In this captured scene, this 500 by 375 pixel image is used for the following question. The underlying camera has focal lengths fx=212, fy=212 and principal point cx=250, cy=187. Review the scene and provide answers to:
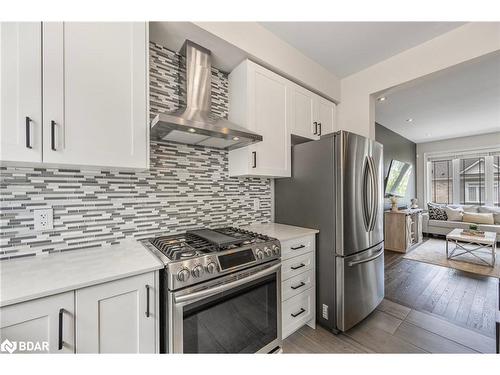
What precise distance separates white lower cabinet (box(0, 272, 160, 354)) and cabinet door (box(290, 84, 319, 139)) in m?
1.83

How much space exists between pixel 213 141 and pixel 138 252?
971 mm

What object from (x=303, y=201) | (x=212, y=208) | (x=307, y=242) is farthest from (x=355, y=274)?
(x=212, y=208)

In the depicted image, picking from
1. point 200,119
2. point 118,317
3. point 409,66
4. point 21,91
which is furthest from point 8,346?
point 409,66

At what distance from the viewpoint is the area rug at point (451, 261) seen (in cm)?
315

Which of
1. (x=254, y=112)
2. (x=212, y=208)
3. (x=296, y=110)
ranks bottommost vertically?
(x=212, y=208)

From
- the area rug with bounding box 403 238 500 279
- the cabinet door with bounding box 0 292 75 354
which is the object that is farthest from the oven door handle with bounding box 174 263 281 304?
the area rug with bounding box 403 238 500 279

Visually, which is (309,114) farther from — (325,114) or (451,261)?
(451,261)

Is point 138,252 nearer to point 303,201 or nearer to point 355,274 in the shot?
point 303,201

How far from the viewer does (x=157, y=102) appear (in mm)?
1655

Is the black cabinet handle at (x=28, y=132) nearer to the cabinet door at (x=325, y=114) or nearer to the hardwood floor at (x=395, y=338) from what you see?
the hardwood floor at (x=395, y=338)

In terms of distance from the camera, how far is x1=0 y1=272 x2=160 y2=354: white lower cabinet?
0.81 meters

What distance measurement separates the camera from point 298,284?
5.86ft

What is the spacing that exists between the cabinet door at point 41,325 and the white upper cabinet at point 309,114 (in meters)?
2.05

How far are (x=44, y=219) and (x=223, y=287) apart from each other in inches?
43.9
